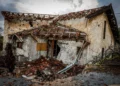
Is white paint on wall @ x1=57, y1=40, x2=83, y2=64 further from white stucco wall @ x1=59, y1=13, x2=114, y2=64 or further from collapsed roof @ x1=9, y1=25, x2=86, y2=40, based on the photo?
white stucco wall @ x1=59, y1=13, x2=114, y2=64

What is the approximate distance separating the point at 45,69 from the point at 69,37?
4.43 metres

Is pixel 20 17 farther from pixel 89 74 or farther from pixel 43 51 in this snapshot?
pixel 89 74

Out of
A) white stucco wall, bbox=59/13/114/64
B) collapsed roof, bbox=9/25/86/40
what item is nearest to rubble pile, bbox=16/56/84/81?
white stucco wall, bbox=59/13/114/64

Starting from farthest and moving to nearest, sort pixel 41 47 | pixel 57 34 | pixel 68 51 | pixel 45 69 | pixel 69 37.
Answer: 1. pixel 41 47
2. pixel 57 34
3. pixel 68 51
4. pixel 69 37
5. pixel 45 69

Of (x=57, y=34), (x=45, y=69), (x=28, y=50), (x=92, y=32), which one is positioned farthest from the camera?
(x=28, y=50)

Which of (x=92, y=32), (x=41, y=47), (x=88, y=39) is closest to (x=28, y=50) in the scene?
(x=41, y=47)

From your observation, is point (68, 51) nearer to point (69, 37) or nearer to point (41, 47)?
point (69, 37)

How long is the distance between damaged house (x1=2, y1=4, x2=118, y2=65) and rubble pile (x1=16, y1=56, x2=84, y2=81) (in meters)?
0.78

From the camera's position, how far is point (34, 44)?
17.3 metres

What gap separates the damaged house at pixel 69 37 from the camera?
15609 mm

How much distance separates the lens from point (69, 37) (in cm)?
1597

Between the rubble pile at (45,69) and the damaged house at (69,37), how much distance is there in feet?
2.57

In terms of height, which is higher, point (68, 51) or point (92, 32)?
point (92, 32)

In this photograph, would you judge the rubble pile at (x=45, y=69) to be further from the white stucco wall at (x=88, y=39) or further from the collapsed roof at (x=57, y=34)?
the collapsed roof at (x=57, y=34)
